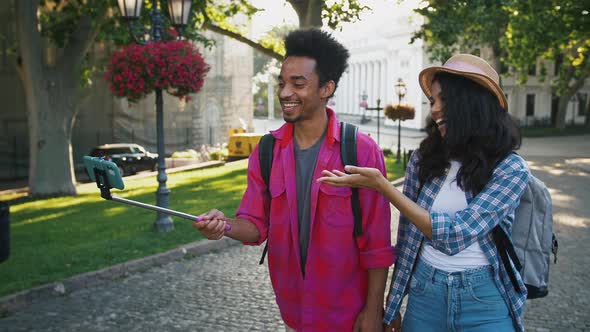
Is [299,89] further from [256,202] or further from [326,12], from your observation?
[326,12]

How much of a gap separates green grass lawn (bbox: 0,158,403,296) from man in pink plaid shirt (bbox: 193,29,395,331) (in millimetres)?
4753

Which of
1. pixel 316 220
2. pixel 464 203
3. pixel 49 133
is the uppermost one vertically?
pixel 464 203

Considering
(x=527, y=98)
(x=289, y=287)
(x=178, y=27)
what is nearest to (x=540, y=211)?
(x=289, y=287)

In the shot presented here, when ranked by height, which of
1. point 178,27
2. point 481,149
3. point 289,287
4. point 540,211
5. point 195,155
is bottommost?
point 195,155

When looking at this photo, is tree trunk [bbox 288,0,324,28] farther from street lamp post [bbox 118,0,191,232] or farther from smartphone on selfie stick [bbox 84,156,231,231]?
smartphone on selfie stick [bbox 84,156,231,231]

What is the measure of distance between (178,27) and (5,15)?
64.4ft

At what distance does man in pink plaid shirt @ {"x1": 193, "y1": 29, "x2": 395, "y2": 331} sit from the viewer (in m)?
2.85

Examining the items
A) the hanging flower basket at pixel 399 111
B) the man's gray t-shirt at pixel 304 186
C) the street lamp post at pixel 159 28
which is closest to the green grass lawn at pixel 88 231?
the street lamp post at pixel 159 28

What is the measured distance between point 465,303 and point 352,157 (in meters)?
0.79

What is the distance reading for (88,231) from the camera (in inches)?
419

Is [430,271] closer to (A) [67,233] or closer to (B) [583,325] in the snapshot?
(B) [583,325]

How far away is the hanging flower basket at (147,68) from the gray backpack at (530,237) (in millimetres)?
8066

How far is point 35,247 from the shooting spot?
9.33 meters

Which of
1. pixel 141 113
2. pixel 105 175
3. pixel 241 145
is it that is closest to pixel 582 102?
pixel 241 145
